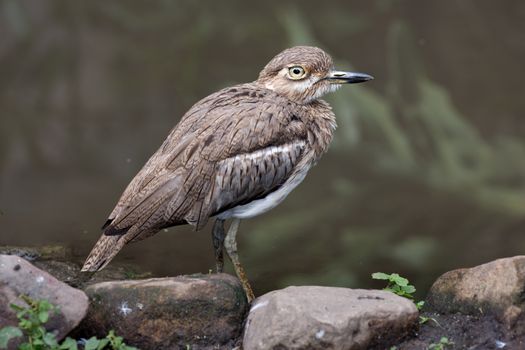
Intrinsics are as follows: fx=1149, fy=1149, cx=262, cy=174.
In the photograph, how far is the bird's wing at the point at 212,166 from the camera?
229 inches

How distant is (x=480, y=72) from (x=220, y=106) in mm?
4386

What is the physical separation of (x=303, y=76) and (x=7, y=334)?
2371 millimetres

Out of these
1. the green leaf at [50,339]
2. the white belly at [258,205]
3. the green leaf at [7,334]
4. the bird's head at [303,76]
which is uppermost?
the bird's head at [303,76]

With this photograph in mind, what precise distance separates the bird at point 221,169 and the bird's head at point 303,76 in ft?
0.34

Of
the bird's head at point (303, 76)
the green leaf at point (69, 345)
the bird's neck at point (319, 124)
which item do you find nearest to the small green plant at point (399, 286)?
the bird's neck at point (319, 124)

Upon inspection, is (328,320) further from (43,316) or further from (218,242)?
(218,242)

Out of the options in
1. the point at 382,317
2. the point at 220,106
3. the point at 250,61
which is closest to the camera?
the point at 382,317

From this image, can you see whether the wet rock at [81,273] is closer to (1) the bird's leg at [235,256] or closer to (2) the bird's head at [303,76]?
(1) the bird's leg at [235,256]

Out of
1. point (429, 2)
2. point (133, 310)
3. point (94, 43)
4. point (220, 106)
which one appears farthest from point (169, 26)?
point (133, 310)

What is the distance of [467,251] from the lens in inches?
314

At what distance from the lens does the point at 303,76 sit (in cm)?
637

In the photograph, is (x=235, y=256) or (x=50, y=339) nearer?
(x=50, y=339)

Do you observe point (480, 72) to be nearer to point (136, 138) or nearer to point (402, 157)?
point (402, 157)

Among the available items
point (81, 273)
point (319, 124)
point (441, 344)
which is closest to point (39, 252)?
point (81, 273)
